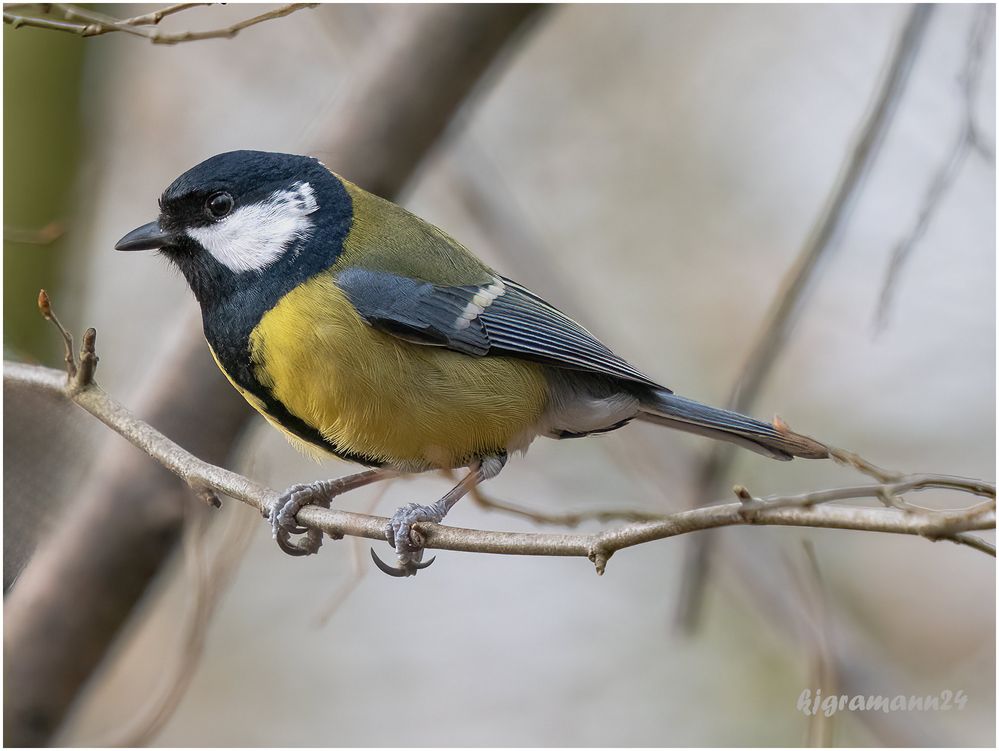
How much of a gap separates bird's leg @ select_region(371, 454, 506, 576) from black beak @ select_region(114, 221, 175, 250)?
30.7 inches

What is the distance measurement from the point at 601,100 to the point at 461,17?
102 inches

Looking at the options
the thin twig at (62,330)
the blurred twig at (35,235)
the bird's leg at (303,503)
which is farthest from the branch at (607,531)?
the blurred twig at (35,235)

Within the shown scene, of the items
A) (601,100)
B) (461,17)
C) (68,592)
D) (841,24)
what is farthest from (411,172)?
(601,100)

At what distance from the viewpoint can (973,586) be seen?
4.02m

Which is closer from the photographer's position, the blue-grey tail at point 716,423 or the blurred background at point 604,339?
the blue-grey tail at point 716,423

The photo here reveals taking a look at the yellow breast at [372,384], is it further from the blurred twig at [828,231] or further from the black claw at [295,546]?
the blurred twig at [828,231]

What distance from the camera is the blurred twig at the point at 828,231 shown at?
2391mm

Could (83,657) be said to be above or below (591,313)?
below

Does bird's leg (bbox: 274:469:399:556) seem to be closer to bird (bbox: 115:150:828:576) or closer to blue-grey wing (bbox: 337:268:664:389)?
bird (bbox: 115:150:828:576)

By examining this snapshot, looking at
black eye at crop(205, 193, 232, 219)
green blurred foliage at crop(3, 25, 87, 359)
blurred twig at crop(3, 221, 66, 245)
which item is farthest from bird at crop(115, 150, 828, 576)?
green blurred foliage at crop(3, 25, 87, 359)

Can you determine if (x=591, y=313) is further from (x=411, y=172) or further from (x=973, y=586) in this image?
(x=973, y=586)

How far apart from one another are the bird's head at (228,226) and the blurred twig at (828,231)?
1.14 metres

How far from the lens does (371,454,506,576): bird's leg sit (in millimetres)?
1908

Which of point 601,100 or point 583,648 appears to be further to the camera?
point 601,100
